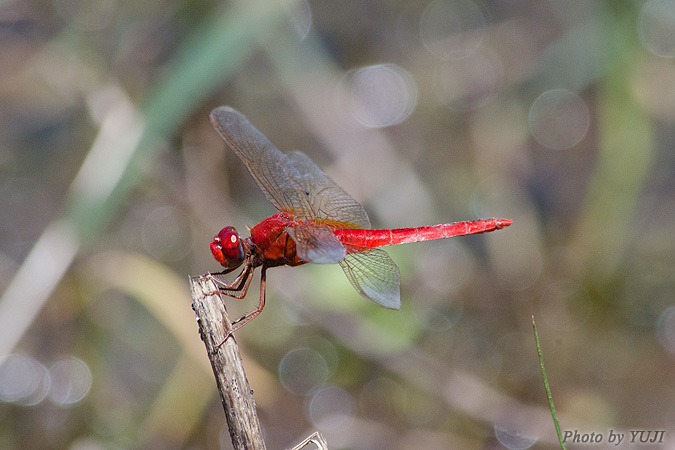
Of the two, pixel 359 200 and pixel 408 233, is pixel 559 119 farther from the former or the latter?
pixel 408 233

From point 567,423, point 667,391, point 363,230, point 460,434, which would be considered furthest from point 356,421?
point 667,391

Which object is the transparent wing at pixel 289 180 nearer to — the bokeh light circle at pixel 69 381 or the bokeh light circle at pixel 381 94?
the bokeh light circle at pixel 69 381

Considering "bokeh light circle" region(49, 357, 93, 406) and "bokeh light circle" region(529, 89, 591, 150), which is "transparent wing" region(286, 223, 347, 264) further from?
"bokeh light circle" region(529, 89, 591, 150)

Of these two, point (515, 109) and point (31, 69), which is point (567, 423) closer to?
point (515, 109)

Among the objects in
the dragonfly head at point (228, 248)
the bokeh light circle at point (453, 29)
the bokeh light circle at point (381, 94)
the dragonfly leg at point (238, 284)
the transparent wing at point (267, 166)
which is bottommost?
the dragonfly leg at point (238, 284)

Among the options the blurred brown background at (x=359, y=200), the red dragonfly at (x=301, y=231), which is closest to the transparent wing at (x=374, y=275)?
the red dragonfly at (x=301, y=231)

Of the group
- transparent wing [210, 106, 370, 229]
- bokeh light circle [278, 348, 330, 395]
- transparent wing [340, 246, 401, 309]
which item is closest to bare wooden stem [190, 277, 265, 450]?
transparent wing [340, 246, 401, 309]

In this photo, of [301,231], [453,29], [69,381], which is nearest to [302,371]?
[69,381]
